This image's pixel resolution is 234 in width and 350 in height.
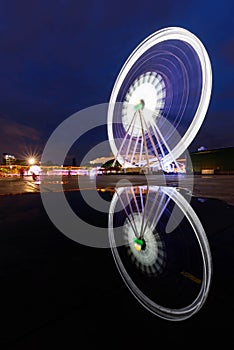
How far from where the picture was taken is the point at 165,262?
2.76 meters

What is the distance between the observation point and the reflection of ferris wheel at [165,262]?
190 centimetres

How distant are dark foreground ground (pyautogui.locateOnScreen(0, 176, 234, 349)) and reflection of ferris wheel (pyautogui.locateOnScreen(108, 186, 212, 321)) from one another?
11 centimetres

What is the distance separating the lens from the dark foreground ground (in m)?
1.43

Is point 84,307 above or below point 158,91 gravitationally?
below

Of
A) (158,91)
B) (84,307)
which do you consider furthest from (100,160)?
(84,307)

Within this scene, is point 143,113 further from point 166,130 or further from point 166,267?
point 166,267

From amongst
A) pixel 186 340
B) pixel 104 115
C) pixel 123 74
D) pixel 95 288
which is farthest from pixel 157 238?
pixel 104 115

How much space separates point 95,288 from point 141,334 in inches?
28.5

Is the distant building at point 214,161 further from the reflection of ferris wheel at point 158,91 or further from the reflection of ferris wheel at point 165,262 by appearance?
the reflection of ferris wheel at point 165,262

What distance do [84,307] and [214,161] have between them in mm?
84863

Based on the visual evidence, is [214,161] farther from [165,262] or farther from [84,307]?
[84,307]

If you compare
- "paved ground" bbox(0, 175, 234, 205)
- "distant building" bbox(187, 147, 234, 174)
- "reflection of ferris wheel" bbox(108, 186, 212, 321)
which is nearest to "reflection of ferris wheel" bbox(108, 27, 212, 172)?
"paved ground" bbox(0, 175, 234, 205)

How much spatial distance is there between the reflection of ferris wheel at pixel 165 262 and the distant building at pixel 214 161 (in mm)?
68806

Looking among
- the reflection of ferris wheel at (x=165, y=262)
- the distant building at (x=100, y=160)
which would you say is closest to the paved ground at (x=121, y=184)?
the reflection of ferris wheel at (x=165, y=262)
